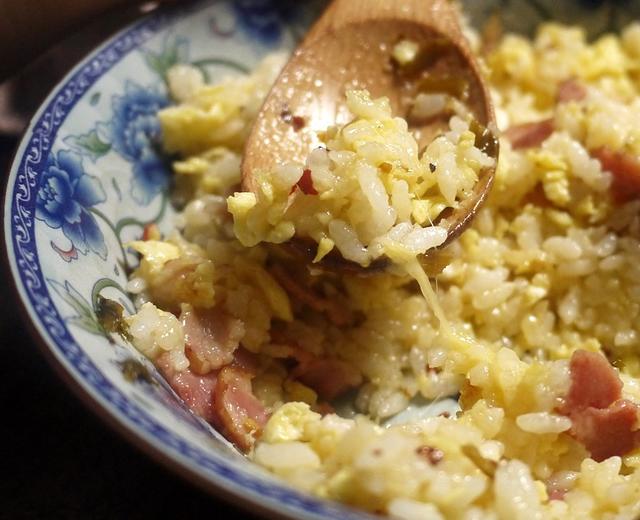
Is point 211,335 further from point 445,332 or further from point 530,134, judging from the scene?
point 530,134

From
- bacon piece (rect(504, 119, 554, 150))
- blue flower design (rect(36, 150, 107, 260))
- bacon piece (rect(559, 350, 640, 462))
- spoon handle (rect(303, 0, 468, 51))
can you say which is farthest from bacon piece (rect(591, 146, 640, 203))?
blue flower design (rect(36, 150, 107, 260))

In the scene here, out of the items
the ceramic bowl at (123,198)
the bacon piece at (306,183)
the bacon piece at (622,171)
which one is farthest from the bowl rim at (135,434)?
the bacon piece at (622,171)

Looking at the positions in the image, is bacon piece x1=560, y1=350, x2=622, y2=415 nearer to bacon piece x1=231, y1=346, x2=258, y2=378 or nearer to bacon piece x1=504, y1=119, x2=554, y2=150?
bacon piece x1=231, y1=346, x2=258, y2=378

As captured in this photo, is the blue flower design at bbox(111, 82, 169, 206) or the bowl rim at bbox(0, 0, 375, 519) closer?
the bowl rim at bbox(0, 0, 375, 519)

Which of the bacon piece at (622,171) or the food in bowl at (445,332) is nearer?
the food in bowl at (445,332)

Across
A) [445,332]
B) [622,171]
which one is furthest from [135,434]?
[622,171]

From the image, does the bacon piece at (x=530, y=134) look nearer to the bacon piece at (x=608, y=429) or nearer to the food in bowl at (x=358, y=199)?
the food in bowl at (x=358, y=199)
